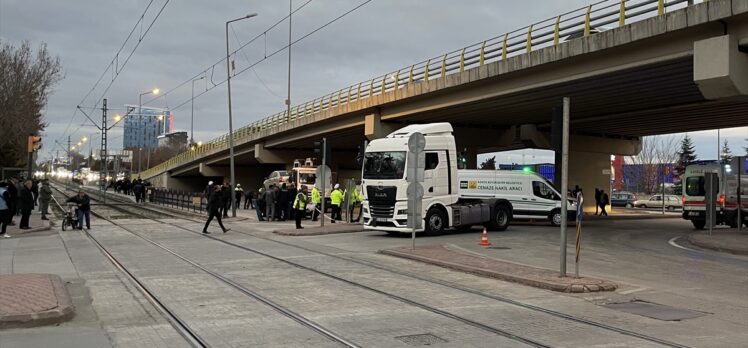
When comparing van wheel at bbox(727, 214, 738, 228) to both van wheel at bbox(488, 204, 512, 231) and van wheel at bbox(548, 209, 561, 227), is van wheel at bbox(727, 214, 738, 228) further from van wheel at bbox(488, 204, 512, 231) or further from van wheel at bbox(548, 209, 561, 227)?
van wheel at bbox(488, 204, 512, 231)

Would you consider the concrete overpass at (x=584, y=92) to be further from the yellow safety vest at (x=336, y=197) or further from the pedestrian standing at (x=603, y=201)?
the yellow safety vest at (x=336, y=197)

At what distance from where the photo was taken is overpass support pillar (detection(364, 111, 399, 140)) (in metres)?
34.9

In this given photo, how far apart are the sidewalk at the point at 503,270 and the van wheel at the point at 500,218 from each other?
698cm

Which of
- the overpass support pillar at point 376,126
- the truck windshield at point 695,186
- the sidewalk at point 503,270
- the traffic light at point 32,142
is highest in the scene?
the overpass support pillar at point 376,126

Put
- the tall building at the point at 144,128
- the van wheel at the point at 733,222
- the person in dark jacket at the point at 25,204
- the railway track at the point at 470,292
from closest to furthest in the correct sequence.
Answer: the railway track at the point at 470,292
the person in dark jacket at the point at 25,204
the van wheel at the point at 733,222
the tall building at the point at 144,128

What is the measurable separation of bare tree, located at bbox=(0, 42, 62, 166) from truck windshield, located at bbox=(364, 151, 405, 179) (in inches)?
871

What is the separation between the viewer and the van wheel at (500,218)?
2188 centimetres

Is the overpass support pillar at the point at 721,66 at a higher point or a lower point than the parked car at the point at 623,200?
higher

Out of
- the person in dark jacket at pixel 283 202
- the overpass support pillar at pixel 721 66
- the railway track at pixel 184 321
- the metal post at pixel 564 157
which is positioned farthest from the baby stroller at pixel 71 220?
the overpass support pillar at pixel 721 66

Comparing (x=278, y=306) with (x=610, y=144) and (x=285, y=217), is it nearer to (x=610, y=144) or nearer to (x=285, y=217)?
(x=285, y=217)

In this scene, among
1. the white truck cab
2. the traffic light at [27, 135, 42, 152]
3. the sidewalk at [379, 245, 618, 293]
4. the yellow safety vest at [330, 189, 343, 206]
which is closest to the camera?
the sidewalk at [379, 245, 618, 293]

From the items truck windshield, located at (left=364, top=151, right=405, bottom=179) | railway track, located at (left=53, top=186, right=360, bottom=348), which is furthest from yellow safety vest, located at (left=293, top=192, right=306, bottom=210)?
railway track, located at (left=53, top=186, right=360, bottom=348)

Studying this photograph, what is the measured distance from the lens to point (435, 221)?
791 inches

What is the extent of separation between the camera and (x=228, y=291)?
30.9 feet
